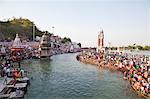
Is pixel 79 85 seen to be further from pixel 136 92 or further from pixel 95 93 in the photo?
pixel 136 92

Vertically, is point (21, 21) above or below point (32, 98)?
above

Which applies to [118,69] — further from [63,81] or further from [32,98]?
[32,98]

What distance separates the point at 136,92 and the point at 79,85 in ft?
17.4

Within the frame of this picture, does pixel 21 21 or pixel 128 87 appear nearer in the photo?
pixel 128 87

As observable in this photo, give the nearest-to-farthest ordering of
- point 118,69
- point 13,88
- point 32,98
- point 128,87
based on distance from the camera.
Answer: point 32,98 < point 13,88 < point 128,87 < point 118,69

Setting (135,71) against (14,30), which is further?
(14,30)

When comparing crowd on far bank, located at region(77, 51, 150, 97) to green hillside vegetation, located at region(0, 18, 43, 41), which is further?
green hillside vegetation, located at region(0, 18, 43, 41)

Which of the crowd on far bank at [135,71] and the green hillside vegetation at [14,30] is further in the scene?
the green hillside vegetation at [14,30]

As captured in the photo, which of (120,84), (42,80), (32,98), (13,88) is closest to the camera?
(32,98)

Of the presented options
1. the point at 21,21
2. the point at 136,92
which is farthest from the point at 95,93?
the point at 21,21

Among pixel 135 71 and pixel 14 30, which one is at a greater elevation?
pixel 14 30

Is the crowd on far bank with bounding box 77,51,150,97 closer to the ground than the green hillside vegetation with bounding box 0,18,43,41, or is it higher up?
closer to the ground

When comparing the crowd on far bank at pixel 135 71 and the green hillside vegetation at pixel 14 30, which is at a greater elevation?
the green hillside vegetation at pixel 14 30

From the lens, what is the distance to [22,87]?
17094mm
